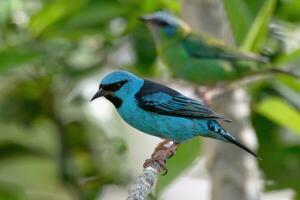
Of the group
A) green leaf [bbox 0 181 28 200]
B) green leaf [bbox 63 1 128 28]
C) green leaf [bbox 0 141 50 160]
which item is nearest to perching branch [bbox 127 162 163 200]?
green leaf [bbox 0 181 28 200]

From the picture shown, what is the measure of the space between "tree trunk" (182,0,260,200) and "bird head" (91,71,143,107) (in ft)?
2.18

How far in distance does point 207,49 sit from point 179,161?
1.67 ft

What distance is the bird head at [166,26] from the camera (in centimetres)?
277

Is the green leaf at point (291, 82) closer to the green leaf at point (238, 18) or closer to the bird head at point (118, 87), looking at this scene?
the green leaf at point (238, 18)

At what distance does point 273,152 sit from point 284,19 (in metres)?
0.47

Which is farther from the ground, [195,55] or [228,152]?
[195,55]

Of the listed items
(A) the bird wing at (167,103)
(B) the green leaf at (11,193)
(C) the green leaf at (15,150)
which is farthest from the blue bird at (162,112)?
(C) the green leaf at (15,150)

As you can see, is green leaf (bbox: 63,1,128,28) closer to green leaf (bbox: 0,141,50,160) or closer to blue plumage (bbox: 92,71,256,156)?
green leaf (bbox: 0,141,50,160)

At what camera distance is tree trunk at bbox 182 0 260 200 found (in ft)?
7.86

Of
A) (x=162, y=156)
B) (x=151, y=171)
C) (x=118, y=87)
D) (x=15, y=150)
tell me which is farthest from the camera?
(x=15, y=150)

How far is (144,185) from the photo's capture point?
54.8 inches

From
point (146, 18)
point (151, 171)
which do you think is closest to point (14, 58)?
point (146, 18)

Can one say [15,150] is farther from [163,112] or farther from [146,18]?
[163,112]

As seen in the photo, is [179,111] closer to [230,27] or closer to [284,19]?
[230,27]
